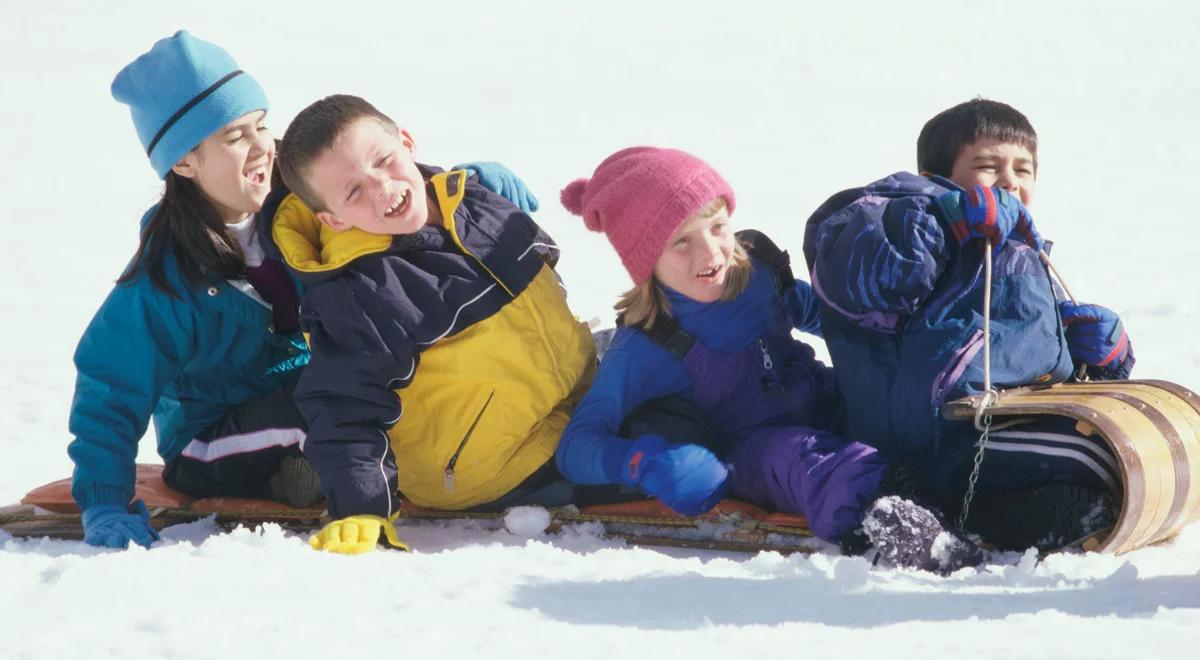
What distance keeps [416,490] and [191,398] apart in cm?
74

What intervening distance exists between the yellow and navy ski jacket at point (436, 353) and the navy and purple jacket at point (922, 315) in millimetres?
747

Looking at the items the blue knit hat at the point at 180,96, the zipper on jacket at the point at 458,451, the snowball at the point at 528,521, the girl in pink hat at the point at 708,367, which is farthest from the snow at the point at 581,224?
the blue knit hat at the point at 180,96

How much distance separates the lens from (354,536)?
10.5 ft

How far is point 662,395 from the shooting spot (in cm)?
364

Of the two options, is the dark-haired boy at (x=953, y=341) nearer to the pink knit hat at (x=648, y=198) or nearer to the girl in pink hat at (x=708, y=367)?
the girl in pink hat at (x=708, y=367)

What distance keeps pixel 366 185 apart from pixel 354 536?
0.86 m

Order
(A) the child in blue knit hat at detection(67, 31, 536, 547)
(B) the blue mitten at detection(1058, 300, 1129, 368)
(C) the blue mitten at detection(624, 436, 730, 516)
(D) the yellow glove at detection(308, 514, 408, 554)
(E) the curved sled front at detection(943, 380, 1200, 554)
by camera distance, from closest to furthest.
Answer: (E) the curved sled front at detection(943, 380, 1200, 554)
(D) the yellow glove at detection(308, 514, 408, 554)
(C) the blue mitten at detection(624, 436, 730, 516)
(B) the blue mitten at detection(1058, 300, 1129, 368)
(A) the child in blue knit hat at detection(67, 31, 536, 547)

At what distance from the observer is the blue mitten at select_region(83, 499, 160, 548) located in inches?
134

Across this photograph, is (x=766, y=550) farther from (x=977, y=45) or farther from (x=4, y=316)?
(x=977, y=45)

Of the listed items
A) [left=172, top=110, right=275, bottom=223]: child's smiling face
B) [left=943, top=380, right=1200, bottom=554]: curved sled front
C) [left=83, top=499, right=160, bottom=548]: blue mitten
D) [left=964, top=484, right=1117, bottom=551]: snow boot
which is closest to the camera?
[left=943, top=380, right=1200, bottom=554]: curved sled front

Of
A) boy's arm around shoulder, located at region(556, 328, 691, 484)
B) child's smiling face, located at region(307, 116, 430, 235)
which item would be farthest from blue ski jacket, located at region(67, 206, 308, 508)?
boy's arm around shoulder, located at region(556, 328, 691, 484)

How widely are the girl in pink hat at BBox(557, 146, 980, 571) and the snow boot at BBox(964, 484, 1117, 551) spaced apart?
238mm

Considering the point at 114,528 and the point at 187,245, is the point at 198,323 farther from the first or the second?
the point at 114,528

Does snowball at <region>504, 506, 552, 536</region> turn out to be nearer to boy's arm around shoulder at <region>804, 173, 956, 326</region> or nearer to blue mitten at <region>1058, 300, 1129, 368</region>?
boy's arm around shoulder at <region>804, 173, 956, 326</region>
